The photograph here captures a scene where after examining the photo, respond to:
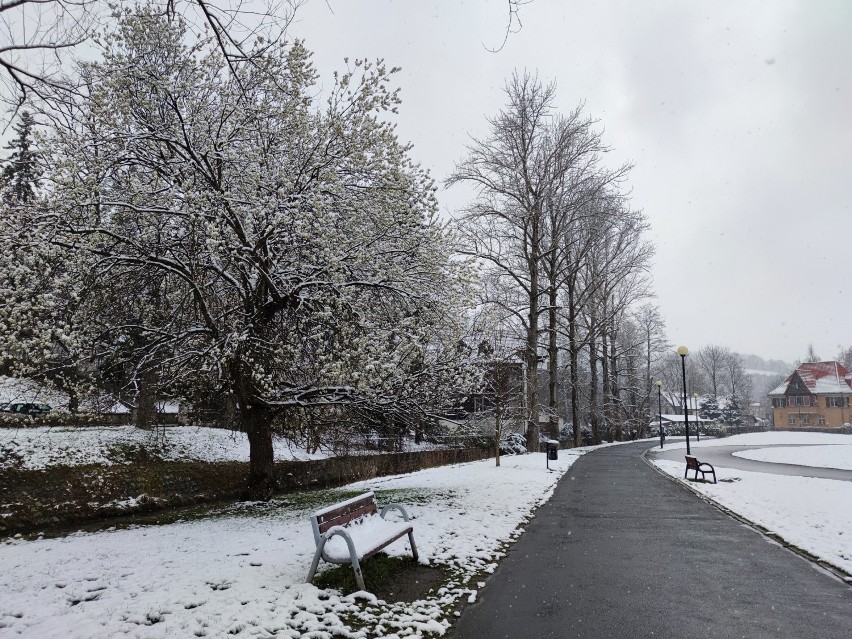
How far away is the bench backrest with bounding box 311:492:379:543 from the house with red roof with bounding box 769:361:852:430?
273 feet

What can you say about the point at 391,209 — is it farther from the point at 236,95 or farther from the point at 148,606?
the point at 148,606

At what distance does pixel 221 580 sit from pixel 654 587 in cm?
453

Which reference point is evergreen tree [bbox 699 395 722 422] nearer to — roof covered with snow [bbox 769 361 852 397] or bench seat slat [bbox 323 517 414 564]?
roof covered with snow [bbox 769 361 852 397]

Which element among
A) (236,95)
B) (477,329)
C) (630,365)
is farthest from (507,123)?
(630,365)

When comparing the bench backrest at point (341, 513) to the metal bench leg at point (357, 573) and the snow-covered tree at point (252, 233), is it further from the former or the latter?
the snow-covered tree at point (252, 233)

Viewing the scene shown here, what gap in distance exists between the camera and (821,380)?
7594 centimetres

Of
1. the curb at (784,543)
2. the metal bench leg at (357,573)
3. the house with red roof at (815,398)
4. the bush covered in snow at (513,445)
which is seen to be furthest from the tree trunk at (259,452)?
the house with red roof at (815,398)

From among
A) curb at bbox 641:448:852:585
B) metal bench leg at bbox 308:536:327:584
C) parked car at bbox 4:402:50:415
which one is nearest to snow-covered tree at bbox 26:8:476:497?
metal bench leg at bbox 308:536:327:584

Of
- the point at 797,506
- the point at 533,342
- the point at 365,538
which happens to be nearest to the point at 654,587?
the point at 365,538

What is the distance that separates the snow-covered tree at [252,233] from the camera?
914 centimetres

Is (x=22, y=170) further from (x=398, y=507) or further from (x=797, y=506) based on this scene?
(x=797, y=506)

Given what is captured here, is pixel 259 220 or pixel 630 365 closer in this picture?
pixel 259 220

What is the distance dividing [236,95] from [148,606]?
8.02 m

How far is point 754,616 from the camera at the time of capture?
5047mm
